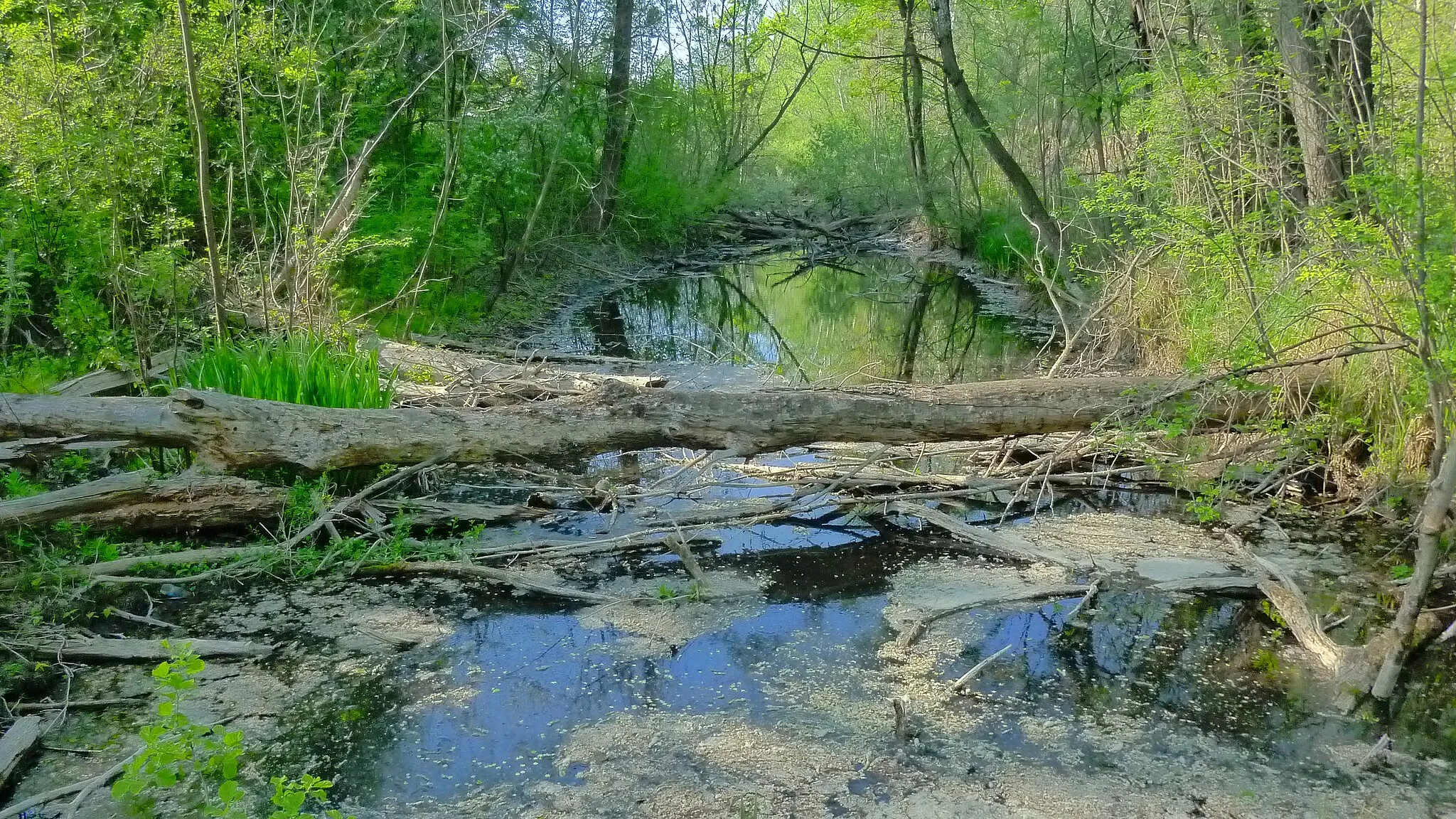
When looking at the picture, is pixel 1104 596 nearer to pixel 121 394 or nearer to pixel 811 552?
pixel 811 552

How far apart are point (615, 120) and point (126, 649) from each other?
13.5 meters

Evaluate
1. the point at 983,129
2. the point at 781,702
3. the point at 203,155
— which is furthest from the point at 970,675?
the point at 983,129

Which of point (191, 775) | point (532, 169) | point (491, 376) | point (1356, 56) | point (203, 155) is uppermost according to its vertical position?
point (532, 169)

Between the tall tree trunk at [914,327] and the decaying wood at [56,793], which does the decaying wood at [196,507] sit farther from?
the tall tree trunk at [914,327]

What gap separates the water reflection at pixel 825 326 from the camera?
9.96m

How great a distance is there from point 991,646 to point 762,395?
1.70 meters

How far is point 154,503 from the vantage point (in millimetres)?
4684

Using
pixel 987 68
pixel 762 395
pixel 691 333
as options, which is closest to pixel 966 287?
pixel 987 68

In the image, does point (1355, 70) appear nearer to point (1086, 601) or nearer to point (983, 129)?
point (1086, 601)

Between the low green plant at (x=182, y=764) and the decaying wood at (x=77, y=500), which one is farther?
the decaying wood at (x=77, y=500)

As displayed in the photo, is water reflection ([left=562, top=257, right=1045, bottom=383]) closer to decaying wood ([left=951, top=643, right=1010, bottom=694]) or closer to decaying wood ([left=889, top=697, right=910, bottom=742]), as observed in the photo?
decaying wood ([left=951, top=643, right=1010, bottom=694])

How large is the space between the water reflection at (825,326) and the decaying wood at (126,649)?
4.40m

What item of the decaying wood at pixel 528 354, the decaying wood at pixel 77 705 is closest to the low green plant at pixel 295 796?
the decaying wood at pixel 77 705

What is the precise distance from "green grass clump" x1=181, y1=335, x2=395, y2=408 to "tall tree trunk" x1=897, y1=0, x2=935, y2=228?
801 cm
